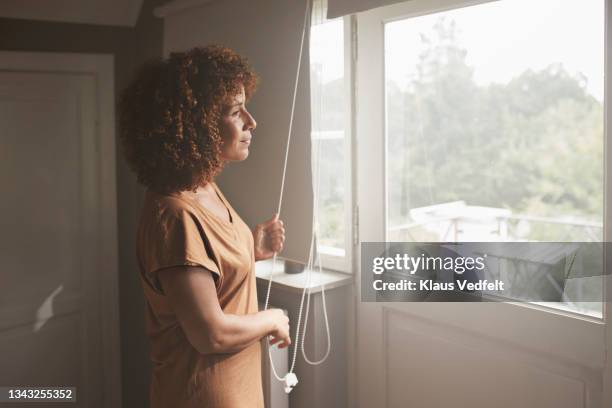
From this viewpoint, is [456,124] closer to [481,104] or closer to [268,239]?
[481,104]

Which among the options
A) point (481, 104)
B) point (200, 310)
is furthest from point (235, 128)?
point (481, 104)

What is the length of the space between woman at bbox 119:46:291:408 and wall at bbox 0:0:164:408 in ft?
4.62

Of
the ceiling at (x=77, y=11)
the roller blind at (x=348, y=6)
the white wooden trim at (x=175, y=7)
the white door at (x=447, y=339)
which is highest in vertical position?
the ceiling at (x=77, y=11)

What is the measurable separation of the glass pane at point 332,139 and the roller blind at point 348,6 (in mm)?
203

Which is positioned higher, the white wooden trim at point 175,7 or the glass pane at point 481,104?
the white wooden trim at point 175,7

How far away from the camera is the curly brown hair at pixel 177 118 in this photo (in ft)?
3.74

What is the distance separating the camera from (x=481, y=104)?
5.85 ft

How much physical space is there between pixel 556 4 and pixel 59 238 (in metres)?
2.20

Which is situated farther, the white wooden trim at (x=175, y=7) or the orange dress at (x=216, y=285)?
the white wooden trim at (x=175, y=7)

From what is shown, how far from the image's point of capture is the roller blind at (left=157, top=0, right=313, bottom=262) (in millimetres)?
1748

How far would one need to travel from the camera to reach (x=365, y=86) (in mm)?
1782

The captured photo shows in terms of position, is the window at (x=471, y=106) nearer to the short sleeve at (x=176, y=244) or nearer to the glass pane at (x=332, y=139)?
the glass pane at (x=332, y=139)

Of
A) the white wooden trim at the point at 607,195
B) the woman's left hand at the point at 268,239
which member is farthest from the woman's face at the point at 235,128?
the white wooden trim at the point at 607,195

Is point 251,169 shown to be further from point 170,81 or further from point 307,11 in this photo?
point 170,81
